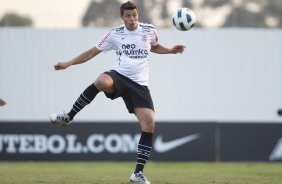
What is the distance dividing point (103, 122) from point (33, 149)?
2242 millimetres

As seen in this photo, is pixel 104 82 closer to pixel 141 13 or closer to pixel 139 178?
pixel 139 178

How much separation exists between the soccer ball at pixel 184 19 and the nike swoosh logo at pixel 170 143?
1041 cm

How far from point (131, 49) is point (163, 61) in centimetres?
1522

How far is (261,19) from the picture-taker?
88.6 feet

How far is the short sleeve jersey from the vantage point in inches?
448

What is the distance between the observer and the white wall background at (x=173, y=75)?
84.8ft

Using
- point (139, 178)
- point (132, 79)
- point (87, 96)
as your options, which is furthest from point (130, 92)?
point (139, 178)

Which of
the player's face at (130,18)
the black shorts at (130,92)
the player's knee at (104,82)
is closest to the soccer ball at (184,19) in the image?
the player's face at (130,18)

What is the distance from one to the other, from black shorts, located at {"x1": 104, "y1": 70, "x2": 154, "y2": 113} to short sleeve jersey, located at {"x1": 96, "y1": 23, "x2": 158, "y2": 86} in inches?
3.2

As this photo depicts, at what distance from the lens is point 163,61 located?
87.4ft

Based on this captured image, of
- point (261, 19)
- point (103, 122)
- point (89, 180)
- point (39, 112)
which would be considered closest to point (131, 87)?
point (89, 180)

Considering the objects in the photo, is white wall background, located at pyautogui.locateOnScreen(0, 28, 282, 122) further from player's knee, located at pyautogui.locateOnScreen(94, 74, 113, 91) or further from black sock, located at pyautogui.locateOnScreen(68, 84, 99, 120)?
player's knee, located at pyautogui.locateOnScreen(94, 74, 113, 91)

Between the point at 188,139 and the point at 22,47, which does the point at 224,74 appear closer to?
the point at 188,139

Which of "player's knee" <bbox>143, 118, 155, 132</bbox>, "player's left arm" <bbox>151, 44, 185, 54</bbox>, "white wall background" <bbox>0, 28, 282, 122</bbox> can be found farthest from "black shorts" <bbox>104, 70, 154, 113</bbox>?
"white wall background" <bbox>0, 28, 282, 122</bbox>
